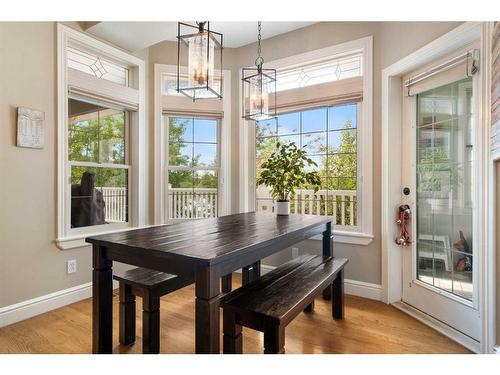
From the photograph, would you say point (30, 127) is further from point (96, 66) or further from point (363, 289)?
point (363, 289)

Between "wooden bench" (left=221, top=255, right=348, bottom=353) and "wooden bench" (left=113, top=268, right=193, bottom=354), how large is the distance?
14.2 inches

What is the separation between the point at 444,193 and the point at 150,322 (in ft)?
7.60

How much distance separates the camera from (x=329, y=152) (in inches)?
119

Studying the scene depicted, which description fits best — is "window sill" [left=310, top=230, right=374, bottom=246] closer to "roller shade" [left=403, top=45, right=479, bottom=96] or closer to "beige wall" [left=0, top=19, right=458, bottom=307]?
"beige wall" [left=0, top=19, right=458, bottom=307]

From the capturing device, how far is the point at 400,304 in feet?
8.41

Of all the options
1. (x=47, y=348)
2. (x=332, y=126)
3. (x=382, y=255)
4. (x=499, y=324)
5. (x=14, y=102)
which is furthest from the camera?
(x=332, y=126)

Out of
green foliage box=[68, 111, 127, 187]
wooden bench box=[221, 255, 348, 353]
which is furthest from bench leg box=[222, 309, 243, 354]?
green foliage box=[68, 111, 127, 187]

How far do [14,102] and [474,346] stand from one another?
368 cm

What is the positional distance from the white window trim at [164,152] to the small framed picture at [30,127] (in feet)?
3.67

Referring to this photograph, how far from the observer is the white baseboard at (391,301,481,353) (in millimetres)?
1905

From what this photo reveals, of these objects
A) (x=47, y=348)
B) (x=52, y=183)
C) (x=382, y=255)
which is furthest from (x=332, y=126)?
(x=47, y=348)

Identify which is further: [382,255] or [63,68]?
[382,255]
